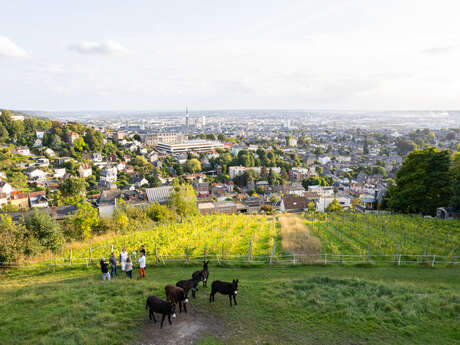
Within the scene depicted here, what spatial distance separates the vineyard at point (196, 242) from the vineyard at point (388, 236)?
3054 mm

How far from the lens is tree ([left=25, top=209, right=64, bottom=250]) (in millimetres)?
14867

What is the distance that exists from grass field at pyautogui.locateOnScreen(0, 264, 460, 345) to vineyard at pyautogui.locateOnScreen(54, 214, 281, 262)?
235 cm

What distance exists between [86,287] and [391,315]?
9620 mm

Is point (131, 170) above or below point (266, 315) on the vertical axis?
below

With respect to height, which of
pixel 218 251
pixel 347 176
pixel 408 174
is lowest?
pixel 347 176

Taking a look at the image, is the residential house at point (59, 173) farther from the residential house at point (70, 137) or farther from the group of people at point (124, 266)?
the group of people at point (124, 266)

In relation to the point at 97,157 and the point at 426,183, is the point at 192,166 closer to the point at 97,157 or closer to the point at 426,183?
the point at 97,157

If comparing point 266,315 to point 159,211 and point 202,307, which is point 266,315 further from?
point 159,211

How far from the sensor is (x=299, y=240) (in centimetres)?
1536

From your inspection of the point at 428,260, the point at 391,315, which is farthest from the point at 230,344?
the point at 428,260

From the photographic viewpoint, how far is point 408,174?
1031 inches

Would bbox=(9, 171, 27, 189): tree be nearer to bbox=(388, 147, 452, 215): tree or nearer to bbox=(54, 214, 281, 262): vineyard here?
bbox=(54, 214, 281, 262): vineyard

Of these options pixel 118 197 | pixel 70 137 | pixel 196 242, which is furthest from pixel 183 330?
pixel 70 137

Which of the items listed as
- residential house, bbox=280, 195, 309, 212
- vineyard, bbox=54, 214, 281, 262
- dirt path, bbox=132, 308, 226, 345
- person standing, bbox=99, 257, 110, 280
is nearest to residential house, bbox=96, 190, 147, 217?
residential house, bbox=280, 195, 309, 212
